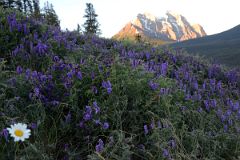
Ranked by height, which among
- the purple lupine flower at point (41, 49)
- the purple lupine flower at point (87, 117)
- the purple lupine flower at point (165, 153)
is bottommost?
the purple lupine flower at point (165, 153)

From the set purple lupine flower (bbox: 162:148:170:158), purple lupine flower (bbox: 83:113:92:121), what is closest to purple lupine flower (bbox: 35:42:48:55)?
purple lupine flower (bbox: 83:113:92:121)

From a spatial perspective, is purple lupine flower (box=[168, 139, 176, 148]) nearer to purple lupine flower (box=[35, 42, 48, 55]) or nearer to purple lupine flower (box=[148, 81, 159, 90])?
purple lupine flower (box=[148, 81, 159, 90])

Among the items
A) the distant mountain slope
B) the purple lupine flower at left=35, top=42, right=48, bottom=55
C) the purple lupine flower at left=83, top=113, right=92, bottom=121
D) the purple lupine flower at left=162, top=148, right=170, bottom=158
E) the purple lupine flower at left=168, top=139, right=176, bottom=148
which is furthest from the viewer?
the distant mountain slope

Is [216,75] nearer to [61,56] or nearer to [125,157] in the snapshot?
[61,56]

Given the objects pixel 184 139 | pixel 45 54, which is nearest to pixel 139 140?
pixel 184 139

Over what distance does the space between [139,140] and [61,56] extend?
2352 mm

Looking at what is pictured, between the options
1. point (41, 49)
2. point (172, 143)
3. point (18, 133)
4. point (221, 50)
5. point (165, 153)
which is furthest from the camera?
point (221, 50)

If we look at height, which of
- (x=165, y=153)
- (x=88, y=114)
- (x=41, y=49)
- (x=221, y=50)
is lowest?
(x=165, y=153)

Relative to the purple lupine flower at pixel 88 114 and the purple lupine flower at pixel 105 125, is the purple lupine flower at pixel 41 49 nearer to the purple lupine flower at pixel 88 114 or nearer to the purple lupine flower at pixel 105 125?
the purple lupine flower at pixel 88 114

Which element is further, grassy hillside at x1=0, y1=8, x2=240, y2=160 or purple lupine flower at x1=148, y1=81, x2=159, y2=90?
purple lupine flower at x1=148, y1=81, x2=159, y2=90

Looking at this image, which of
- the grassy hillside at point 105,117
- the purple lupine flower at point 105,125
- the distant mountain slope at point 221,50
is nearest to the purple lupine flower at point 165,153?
the grassy hillside at point 105,117

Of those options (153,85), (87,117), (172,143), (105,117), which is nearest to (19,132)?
(87,117)

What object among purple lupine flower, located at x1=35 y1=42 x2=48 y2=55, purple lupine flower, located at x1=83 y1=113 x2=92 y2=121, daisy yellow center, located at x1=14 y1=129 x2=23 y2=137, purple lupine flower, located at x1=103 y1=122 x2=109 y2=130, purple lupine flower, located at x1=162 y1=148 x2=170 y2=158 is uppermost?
purple lupine flower, located at x1=35 y1=42 x2=48 y2=55

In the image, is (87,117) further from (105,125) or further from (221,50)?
(221,50)
